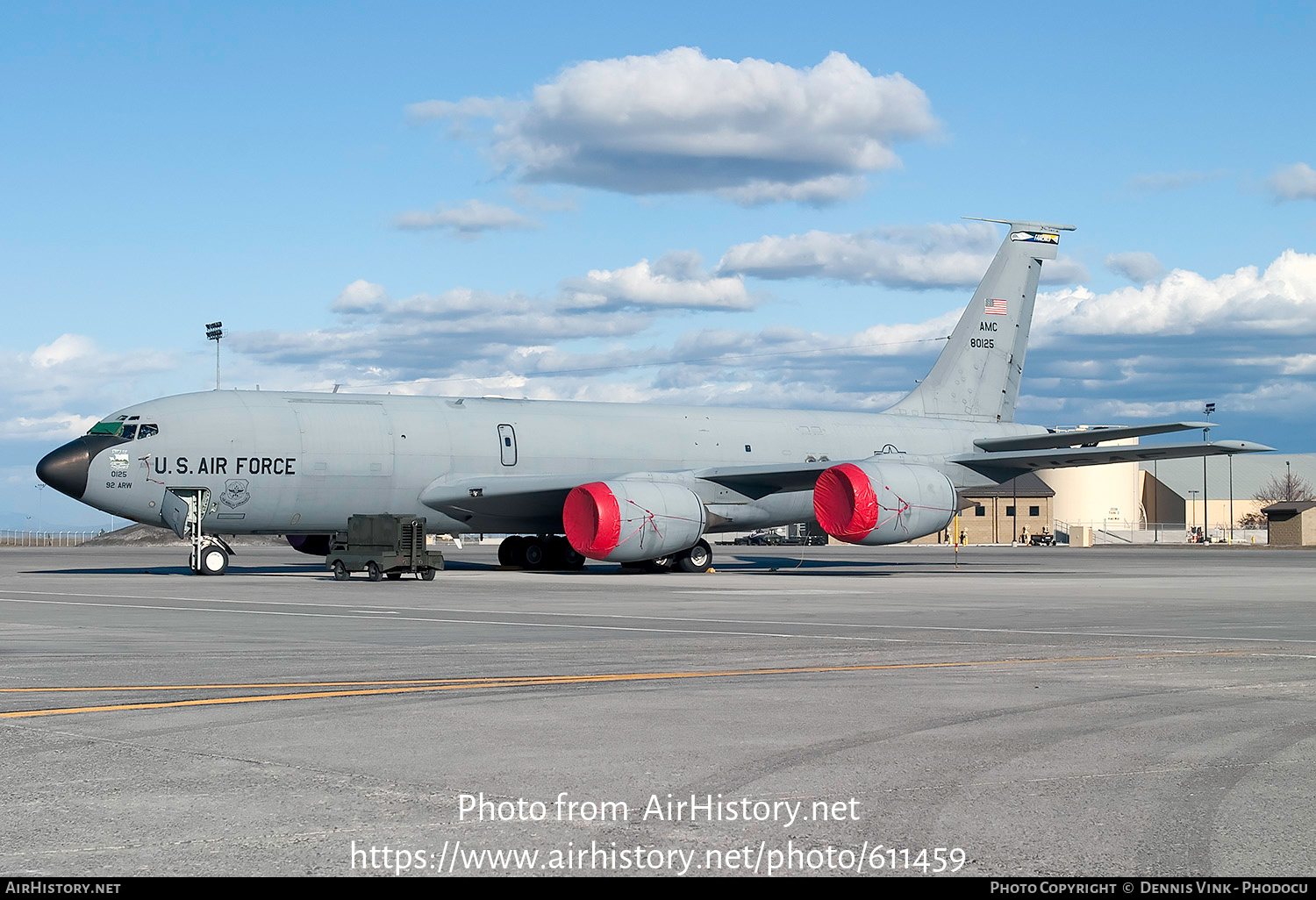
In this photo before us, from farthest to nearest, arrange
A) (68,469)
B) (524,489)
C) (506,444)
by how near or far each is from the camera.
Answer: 1. (506,444)
2. (524,489)
3. (68,469)

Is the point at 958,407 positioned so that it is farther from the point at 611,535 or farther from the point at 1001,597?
the point at 1001,597

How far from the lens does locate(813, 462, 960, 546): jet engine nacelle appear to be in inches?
1329

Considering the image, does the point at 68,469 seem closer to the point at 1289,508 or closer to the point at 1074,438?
the point at 1074,438

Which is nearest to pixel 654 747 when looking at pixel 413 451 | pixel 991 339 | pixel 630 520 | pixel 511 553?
pixel 630 520

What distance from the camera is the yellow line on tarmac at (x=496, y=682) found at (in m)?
9.80

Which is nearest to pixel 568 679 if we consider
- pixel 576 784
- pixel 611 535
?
pixel 576 784

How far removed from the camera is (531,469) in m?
36.7

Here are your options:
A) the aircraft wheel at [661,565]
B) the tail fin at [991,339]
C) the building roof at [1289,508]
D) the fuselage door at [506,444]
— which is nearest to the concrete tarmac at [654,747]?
the fuselage door at [506,444]

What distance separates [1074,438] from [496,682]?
98.4 feet

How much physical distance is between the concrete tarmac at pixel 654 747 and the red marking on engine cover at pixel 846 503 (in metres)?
15.6

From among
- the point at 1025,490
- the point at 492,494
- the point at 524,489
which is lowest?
the point at 492,494

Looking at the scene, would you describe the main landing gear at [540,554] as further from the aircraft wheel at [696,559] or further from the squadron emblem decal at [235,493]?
the squadron emblem decal at [235,493]

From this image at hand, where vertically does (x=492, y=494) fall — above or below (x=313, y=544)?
above
